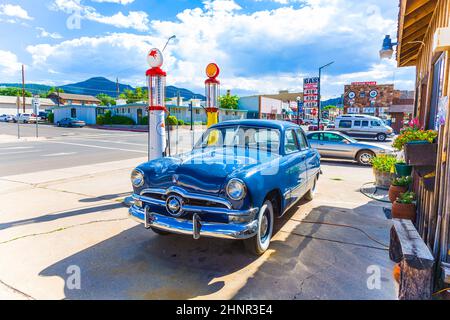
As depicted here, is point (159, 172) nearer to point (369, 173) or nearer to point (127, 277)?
point (127, 277)

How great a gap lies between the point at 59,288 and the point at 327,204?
4985 millimetres

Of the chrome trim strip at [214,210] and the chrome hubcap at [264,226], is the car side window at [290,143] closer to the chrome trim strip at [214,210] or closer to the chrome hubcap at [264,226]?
the chrome hubcap at [264,226]

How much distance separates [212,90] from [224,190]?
3881 millimetres

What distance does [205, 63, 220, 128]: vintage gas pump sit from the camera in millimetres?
6539

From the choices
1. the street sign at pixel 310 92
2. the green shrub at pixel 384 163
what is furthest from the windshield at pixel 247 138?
the street sign at pixel 310 92

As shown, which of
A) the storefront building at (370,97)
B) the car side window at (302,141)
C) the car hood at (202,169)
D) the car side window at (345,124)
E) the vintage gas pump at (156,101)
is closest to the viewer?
the car hood at (202,169)

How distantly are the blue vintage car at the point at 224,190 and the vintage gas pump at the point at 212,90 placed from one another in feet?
7.19

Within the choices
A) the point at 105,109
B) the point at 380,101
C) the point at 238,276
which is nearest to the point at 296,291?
the point at 238,276

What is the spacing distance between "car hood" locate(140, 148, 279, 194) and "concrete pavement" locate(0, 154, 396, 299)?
0.97 metres

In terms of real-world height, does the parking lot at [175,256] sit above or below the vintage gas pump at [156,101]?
below

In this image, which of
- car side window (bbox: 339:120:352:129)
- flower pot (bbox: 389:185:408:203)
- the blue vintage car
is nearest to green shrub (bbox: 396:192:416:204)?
flower pot (bbox: 389:185:408:203)

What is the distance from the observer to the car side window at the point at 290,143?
4.62 m

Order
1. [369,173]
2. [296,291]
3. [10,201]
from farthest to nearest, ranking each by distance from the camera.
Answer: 1. [369,173]
2. [10,201]
3. [296,291]

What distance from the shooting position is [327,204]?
6043 millimetres
